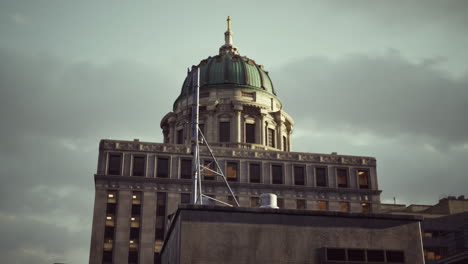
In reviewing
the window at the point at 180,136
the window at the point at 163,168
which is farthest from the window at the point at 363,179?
the window at the point at 180,136

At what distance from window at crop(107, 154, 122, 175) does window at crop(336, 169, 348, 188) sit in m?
29.5

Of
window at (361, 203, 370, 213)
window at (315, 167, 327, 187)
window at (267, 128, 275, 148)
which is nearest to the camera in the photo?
window at (361, 203, 370, 213)

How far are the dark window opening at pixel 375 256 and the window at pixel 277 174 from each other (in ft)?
162

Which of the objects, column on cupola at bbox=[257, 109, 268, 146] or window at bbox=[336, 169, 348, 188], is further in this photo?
column on cupola at bbox=[257, 109, 268, 146]

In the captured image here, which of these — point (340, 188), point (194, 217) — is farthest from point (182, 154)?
point (194, 217)

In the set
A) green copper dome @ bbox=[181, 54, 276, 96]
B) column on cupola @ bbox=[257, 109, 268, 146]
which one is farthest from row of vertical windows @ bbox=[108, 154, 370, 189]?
green copper dome @ bbox=[181, 54, 276, 96]

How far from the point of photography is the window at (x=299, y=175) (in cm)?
7869

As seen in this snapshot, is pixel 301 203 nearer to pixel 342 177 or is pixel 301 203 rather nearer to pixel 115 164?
pixel 342 177

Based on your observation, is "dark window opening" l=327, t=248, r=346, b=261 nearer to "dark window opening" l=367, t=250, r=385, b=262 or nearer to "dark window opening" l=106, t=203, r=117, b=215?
"dark window opening" l=367, t=250, r=385, b=262

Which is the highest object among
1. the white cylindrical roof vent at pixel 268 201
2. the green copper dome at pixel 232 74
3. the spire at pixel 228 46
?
the spire at pixel 228 46

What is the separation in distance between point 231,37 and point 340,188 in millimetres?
46674

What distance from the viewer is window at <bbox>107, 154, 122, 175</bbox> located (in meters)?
75.2

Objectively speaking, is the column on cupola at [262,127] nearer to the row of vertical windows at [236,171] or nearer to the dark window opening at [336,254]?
the row of vertical windows at [236,171]

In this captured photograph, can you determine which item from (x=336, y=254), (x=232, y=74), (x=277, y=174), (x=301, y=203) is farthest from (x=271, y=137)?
(x=336, y=254)
